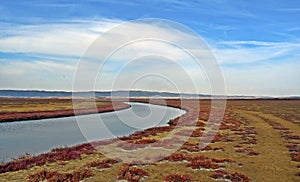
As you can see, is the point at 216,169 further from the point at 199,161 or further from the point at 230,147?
the point at 230,147

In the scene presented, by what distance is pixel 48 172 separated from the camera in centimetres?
1536

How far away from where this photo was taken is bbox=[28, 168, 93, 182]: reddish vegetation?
46.3 feet

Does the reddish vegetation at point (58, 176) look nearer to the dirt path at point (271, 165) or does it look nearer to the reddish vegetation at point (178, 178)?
the reddish vegetation at point (178, 178)

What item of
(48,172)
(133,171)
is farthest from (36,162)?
(133,171)

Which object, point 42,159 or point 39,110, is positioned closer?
point 42,159

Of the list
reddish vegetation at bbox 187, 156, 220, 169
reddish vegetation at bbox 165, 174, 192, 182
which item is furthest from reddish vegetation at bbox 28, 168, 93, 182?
reddish vegetation at bbox 187, 156, 220, 169

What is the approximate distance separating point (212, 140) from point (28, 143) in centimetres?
1820

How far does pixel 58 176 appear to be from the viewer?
47.9 feet

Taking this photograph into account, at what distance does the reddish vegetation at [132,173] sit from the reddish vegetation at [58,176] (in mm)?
1725

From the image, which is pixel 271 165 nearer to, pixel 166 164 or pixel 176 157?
pixel 176 157

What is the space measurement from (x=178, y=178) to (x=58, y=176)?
20.4ft

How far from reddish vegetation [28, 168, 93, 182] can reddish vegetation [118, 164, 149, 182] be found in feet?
5.66

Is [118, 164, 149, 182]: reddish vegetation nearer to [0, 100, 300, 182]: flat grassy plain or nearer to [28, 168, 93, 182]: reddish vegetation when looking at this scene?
[0, 100, 300, 182]: flat grassy plain

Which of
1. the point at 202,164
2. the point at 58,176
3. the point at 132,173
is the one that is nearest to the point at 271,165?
the point at 202,164
